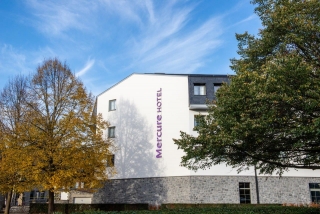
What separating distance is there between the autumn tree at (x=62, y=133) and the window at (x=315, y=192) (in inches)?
703

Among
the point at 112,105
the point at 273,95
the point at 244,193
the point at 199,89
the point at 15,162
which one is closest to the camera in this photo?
the point at 273,95

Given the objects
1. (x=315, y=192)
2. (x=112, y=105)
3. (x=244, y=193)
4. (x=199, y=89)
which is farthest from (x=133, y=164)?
Result: (x=315, y=192)

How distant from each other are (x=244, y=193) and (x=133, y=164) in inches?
401

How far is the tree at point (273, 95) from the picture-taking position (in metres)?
9.87

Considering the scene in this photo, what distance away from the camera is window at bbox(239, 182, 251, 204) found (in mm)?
25109

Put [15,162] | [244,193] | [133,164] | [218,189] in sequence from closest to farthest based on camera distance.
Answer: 1. [15,162]
2. [218,189]
3. [244,193]
4. [133,164]

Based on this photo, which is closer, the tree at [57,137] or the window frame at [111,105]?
the tree at [57,137]

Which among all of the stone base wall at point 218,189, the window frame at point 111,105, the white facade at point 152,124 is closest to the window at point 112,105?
the window frame at point 111,105

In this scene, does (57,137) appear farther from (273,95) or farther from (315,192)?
(315,192)

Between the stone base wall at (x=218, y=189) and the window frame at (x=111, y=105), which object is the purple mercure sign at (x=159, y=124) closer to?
the stone base wall at (x=218, y=189)

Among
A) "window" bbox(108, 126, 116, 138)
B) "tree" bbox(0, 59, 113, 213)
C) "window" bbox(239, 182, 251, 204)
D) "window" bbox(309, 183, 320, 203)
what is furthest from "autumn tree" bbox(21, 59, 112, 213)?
"window" bbox(309, 183, 320, 203)

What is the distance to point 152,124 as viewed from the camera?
1109 inches

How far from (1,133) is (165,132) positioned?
1337 cm

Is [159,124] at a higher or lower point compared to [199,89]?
lower
